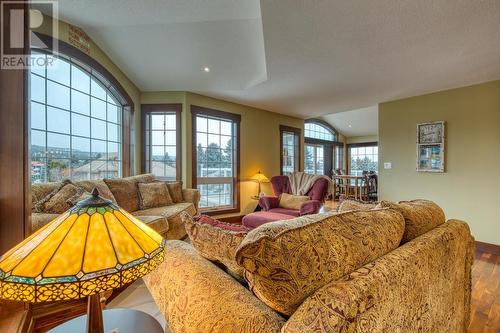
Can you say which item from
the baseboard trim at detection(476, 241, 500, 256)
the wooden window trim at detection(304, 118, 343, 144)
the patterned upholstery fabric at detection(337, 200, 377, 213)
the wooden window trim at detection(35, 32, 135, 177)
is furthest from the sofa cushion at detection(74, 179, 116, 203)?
the wooden window trim at detection(304, 118, 343, 144)

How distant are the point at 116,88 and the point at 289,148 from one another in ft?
13.3

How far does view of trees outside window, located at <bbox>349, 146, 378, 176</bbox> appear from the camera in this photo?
9.44 metres

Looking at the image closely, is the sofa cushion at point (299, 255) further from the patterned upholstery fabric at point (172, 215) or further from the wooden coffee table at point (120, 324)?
the patterned upholstery fabric at point (172, 215)

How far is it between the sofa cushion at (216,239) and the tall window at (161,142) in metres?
3.21

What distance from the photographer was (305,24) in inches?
80.0

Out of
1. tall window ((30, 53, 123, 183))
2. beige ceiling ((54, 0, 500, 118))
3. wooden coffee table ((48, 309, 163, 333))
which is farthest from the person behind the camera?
tall window ((30, 53, 123, 183))

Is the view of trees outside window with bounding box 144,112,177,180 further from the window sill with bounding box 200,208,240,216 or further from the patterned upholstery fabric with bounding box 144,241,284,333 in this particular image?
the patterned upholstery fabric with bounding box 144,241,284,333

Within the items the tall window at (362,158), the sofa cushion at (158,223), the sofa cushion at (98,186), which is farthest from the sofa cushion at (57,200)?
the tall window at (362,158)

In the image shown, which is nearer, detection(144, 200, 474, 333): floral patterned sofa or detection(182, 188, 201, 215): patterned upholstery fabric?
detection(144, 200, 474, 333): floral patterned sofa

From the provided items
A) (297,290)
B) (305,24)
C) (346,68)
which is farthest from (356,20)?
(297,290)

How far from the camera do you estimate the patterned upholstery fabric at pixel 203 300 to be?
723 millimetres

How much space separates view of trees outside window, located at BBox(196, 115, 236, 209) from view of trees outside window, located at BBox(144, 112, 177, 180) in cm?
44

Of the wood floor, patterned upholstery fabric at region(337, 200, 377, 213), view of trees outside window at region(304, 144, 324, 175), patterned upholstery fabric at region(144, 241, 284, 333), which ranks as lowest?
the wood floor

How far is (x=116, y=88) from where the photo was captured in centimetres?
336
